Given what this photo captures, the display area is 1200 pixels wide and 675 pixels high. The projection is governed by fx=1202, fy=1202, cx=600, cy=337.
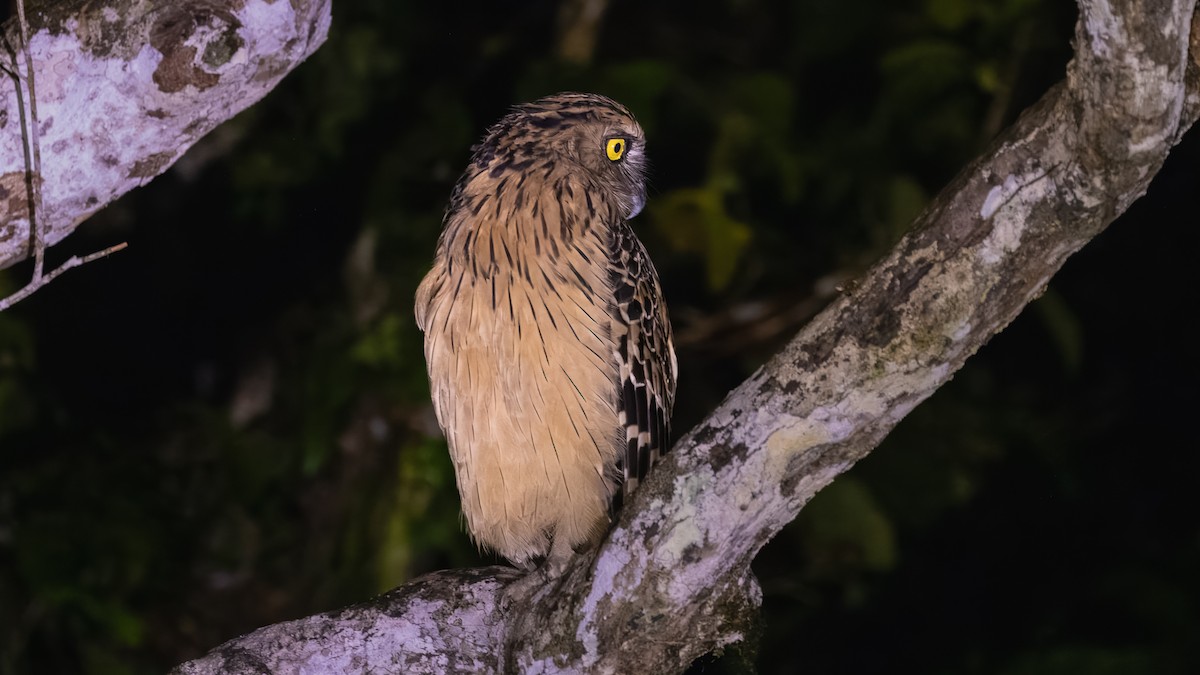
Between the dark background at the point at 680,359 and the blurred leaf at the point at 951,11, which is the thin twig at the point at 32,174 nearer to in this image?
the dark background at the point at 680,359

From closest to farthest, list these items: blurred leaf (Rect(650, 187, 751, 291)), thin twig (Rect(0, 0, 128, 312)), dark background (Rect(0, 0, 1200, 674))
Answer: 1. thin twig (Rect(0, 0, 128, 312))
2. dark background (Rect(0, 0, 1200, 674))
3. blurred leaf (Rect(650, 187, 751, 291))

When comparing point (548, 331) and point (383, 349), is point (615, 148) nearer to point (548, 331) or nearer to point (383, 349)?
point (548, 331)

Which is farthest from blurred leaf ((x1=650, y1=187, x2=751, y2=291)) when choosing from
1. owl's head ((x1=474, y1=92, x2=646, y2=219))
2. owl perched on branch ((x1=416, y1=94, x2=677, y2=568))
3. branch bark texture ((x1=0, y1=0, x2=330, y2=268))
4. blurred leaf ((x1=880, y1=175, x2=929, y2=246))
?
branch bark texture ((x1=0, y1=0, x2=330, y2=268))

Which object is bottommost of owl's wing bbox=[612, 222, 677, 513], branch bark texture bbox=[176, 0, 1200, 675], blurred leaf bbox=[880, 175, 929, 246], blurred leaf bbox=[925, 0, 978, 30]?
branch bark texture bbox=[176, 0, 1200, 675]

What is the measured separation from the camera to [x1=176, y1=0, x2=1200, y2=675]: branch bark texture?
87.7 inches

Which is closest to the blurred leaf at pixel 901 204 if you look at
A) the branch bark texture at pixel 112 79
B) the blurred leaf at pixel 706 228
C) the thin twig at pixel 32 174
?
the blurred leaf at pixel 706 228

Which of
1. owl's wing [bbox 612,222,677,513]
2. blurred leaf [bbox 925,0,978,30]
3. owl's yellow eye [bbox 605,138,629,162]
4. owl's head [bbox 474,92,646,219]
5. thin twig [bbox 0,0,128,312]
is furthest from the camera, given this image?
blurred leaf [bbox 925,0,978,30]

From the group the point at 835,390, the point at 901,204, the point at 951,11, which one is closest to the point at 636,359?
the point at 835,390

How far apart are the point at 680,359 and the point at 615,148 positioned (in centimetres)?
271

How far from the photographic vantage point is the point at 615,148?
12.6 feet

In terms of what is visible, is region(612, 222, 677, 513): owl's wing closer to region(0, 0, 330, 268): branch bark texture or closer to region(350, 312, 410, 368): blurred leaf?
region(0, 0, 330, 268): branch bark texture

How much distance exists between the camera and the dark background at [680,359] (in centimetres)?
550

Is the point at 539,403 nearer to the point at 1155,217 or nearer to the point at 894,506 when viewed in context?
the point at 894,506

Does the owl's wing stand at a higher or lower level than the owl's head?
lower
